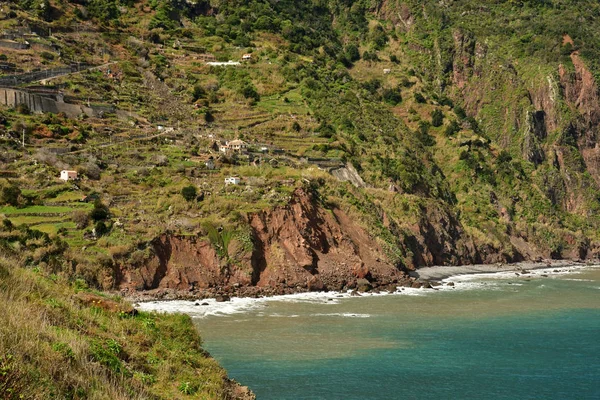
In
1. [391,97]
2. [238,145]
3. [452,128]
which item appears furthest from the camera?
[391,97]

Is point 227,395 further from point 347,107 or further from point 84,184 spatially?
point 347,107

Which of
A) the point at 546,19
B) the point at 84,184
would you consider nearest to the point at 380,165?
the point at 84,184

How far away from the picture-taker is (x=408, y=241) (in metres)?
96.2

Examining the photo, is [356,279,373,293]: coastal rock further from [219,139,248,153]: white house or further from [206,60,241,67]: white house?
[206,60,241,67]: white house

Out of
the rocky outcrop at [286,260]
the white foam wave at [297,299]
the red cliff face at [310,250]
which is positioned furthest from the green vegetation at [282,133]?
the white foam wave at [297,299]

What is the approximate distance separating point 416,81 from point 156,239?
108595mm

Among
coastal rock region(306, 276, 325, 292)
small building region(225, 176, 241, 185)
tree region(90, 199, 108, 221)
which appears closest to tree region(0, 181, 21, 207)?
tree region(90, 199, 108, 221)

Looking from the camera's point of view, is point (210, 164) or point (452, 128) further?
point (452, 128)

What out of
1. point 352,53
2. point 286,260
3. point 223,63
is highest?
point 352,53

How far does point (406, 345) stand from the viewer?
46.9 meters

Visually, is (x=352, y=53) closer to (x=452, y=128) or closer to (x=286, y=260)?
(x=452, y=128)

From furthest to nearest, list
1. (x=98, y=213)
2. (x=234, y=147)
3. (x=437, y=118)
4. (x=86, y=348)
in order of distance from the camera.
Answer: (x=437, y=118)
(x=234, y=147)
(x=98, y=213)
(x=86, y=348)

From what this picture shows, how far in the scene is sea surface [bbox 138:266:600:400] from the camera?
36344 mm

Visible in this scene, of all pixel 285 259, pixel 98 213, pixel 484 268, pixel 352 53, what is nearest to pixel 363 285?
pixel 285 259
